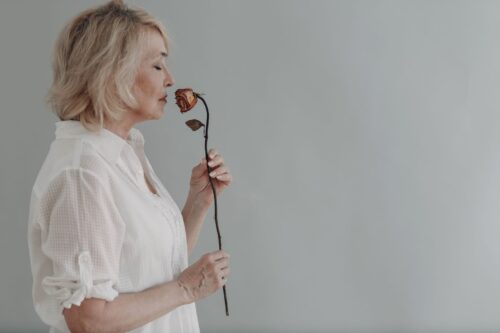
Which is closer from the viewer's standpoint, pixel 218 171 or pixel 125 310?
pixel 125 310

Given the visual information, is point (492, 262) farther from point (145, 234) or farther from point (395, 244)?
point (145, 234)

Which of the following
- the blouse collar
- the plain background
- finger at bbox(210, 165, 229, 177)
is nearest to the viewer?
the blouse collar

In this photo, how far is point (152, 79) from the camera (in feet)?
4.01

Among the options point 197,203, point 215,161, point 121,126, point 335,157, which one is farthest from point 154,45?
point 335,157

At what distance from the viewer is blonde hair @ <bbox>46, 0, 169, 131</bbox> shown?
114 centimetres

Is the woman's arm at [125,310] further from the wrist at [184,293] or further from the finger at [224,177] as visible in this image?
the finger at [224,177]

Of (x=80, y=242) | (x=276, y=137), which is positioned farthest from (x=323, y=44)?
(x=80, y=242)

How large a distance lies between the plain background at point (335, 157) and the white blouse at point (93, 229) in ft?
2.33

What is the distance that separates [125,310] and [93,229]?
150 mm

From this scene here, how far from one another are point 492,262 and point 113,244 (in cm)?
134

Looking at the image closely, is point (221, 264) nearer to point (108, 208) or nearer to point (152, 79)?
point (108, 208)

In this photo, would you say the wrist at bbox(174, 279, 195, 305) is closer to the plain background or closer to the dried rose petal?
the dried rose petal

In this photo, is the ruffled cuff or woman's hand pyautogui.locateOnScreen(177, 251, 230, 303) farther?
woman's hand pyautogui.locateOnScreen(177, 251, 230, 303)

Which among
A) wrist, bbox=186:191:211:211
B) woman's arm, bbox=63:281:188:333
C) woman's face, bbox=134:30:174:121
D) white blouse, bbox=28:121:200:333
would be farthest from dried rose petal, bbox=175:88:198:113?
woman's arm, bbox=63:281:188:333
